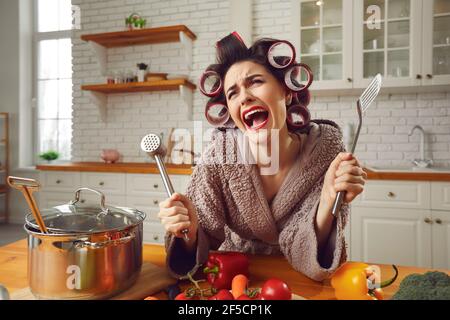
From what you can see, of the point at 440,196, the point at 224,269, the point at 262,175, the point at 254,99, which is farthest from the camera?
the point at 440,196

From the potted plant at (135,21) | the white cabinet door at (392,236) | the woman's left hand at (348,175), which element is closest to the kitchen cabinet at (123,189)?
the white cabinet door at (392,236)

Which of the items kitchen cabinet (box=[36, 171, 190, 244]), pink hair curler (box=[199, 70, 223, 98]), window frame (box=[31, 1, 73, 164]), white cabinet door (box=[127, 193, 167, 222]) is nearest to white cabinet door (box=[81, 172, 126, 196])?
kitchen cabinet (box=[36, 171, 190, 244])

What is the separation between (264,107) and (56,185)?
7.61 ft

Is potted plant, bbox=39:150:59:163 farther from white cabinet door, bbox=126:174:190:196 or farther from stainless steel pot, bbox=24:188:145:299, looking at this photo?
stainless steel pot, bbox=24:188:145:299

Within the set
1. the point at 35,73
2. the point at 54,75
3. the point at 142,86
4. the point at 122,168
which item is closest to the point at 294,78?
the point at 122,168

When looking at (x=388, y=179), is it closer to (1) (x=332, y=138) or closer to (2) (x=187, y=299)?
(1) (x=332, y=138)

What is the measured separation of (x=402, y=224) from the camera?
2.04 meters

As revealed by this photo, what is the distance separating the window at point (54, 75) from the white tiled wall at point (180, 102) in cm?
27

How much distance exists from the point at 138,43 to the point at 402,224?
7.95 feet

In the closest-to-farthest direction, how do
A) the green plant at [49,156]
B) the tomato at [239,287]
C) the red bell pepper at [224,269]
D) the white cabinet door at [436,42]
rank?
the tomato at [239,287] < the red bell pepper at [224,269] < the white cabinet door at [436,42] < the green plant at [49,156]

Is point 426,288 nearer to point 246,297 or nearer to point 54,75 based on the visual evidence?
point 246,297

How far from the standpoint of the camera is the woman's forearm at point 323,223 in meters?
0.82

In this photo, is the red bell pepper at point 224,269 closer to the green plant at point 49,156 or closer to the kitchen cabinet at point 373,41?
the kitchen cabinet at point 373,41

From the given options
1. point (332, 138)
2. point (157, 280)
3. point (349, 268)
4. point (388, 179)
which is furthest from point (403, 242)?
point (157, 280)
